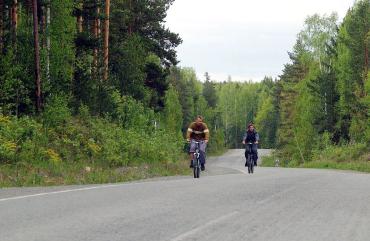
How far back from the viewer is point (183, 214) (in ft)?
27.2

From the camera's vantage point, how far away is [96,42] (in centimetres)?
2606

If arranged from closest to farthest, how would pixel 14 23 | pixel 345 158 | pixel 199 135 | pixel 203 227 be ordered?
pixel 203 227 < pixel 199 135 < pixel 14 23 < pixel 345 158

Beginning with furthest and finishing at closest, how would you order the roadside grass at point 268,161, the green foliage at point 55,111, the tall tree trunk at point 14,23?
the roadside grass at point 268,161, the tall tree trunk at point 14,23, the green foliage at point 55,111

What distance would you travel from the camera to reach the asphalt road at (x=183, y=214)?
262 inches

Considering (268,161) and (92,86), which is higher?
(92,86)

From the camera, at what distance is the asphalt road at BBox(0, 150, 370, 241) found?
21.8 ft

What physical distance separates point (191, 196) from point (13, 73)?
11.5 metres

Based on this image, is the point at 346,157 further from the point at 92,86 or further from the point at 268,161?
the point at 268,161

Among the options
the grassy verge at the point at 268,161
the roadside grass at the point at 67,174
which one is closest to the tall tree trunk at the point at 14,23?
the roadside grass at the point at 67,174

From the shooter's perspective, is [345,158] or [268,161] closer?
[345,158]

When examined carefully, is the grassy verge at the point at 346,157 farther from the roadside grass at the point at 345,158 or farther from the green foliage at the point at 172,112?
the green foliage at the point at 172,112

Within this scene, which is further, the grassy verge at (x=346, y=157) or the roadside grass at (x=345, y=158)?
the grassy verge at (x=346, y=157)

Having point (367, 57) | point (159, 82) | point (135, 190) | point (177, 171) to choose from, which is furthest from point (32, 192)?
point (367, 57)

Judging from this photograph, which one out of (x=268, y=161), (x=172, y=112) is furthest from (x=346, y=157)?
(x=172, y=112)
